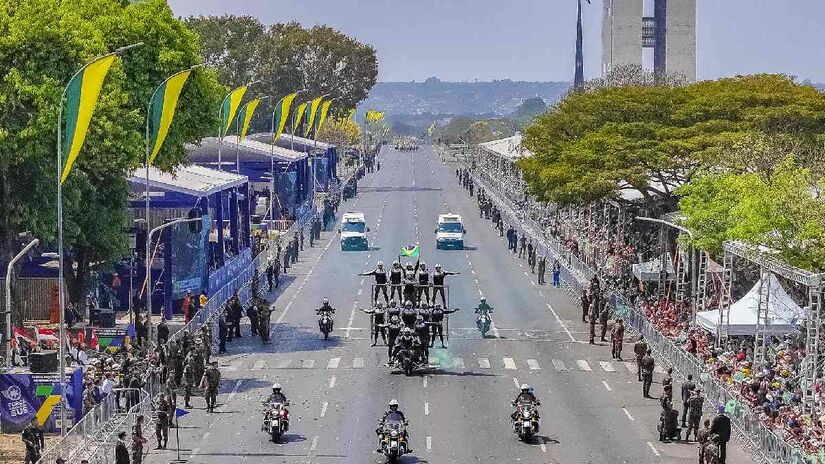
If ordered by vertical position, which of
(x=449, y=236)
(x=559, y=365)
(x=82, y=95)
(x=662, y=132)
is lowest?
(x=559, y=365)

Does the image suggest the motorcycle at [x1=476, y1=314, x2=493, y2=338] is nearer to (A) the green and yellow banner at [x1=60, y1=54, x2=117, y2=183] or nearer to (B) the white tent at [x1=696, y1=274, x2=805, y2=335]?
(B) the white tent at [x1=696, y1=274, x2=805, y2=335]

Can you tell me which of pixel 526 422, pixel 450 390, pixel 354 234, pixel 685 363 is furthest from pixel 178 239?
pixel 526 422

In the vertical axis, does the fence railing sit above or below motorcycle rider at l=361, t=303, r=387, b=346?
below

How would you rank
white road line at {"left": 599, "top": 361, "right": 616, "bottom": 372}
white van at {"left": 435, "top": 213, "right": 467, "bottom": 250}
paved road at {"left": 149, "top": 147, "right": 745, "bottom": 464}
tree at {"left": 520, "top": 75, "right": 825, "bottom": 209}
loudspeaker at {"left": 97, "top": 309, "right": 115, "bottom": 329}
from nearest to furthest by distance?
1. paved road at {"left": 149, "top": 147, "right": 745, "bottom": 464}
2. white road line at {"left": 599, "top": 361, "right": 616, "bottom": 372}
3. loudspeaker at {"left": 97, "top": 309, "right": 115, "bottom": 329}
4. tree at {"left": 520, "top": 75, "right": 825, "bottom": 209}
5. white van at {"left": 435, "top": 213, "right": 467, "bottom": 250}

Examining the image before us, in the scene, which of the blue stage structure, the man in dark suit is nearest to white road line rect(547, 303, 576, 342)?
the blue stage structure

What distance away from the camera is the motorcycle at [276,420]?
3922cm

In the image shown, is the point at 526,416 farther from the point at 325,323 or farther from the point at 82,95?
the point at 325,323

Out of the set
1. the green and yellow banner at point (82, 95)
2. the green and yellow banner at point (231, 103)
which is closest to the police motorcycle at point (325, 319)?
the green and yellow banner at point (82, 95)

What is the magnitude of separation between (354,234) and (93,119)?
38.8 meters

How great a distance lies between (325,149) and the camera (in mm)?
157875

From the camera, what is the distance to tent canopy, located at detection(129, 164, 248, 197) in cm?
6378

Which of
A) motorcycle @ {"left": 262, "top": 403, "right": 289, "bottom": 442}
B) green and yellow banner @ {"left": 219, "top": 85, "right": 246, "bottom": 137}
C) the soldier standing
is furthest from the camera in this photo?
green and yellow banner @ {"left": 219, "top": 85, "right": 246, "bottom": 137}

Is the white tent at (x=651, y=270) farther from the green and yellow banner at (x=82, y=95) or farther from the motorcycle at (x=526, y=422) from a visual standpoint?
the green and yellow banner at (x=82, y=95)

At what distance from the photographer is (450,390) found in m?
47.3
